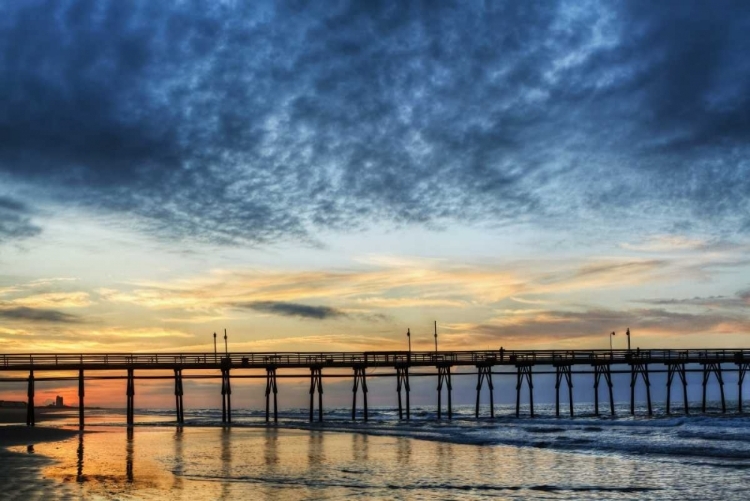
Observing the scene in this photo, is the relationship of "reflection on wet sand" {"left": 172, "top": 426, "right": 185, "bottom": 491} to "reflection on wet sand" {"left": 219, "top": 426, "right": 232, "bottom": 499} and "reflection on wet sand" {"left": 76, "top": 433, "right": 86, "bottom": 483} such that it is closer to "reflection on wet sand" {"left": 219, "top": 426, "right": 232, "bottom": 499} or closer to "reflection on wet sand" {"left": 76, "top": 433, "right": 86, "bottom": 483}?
"reflection on wet sand" {"left": 219, "top": 426, "right": 232, "bottom": 499}

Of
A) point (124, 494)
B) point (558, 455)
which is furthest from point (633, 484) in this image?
point (124, 494)

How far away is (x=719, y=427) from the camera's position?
125ft

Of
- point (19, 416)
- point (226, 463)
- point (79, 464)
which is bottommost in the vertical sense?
point (19, 416)

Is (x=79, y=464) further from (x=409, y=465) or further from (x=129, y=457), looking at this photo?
(x=409, y=465)

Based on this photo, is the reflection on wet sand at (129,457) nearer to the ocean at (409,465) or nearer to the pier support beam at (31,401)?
the ocean at (409,465)

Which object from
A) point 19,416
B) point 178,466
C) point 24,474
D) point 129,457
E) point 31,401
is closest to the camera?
point 24,474

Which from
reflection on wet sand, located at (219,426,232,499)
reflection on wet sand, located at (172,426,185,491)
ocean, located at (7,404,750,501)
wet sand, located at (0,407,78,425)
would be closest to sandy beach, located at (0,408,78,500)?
ocean, located at (7,404,750,501)

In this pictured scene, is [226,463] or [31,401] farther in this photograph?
[31,401]

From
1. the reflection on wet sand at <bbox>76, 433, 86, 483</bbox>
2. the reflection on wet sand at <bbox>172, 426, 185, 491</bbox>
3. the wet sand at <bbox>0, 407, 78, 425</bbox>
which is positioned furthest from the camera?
the wet sand at <bbox>0, 407, 78, 425</bbox>

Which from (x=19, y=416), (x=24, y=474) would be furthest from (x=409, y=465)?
(x=19, y=416)

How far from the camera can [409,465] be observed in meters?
23.0

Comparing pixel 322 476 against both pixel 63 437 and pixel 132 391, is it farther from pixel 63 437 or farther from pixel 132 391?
pixel 132 391

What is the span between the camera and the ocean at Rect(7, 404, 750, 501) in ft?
57.4

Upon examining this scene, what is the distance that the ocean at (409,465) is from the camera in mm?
17500
